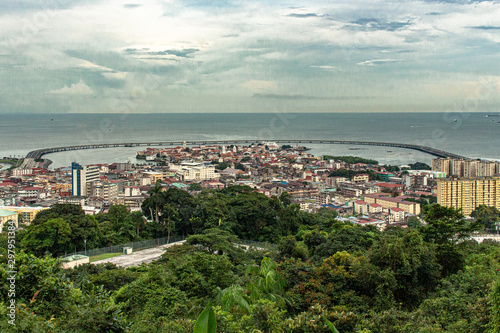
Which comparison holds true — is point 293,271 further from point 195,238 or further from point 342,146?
point 342,146

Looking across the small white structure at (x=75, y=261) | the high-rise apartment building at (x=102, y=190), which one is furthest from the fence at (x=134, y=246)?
the high-rise apartment building at (x=102, y=190)

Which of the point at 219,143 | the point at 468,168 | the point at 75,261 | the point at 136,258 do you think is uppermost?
the point at 219,143

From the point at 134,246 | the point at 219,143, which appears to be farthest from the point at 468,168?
the point at 219,143

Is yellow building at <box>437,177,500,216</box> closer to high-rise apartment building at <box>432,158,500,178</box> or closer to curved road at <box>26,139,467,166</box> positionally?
high-rise apartment building at <box>432,158,500,178</box>

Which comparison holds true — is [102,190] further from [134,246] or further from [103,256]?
[103,256]

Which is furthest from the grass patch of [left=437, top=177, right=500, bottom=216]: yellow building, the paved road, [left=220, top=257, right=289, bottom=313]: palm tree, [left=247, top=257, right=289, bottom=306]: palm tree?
[left=437, top=177, right=500, bottom=216]: yellow building

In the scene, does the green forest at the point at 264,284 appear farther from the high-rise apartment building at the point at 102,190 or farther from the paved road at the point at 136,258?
the high-rise apartment building at the point at 102,190
